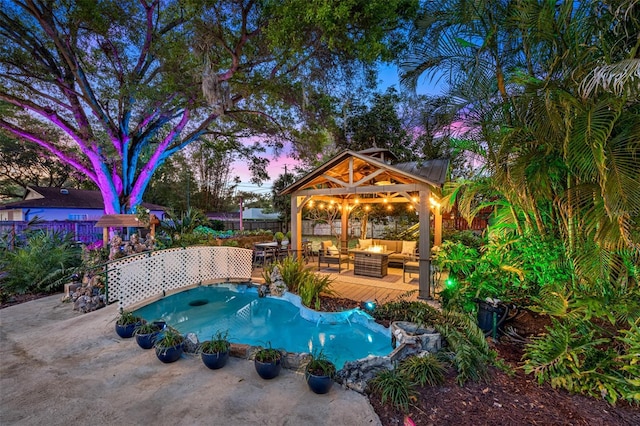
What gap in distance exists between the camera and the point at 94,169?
1320cm

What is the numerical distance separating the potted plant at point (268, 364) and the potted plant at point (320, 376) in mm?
454

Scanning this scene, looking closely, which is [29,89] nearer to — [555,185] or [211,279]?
[211,279]

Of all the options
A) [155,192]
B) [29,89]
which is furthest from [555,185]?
[155,192]

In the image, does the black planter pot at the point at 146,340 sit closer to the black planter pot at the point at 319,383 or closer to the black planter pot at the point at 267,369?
the black planter pot at the point at 267,369

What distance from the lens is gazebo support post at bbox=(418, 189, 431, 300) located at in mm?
6520

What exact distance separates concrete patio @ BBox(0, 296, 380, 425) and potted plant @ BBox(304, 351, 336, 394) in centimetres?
9

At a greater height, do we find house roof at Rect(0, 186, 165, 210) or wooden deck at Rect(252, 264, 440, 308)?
house roof at Rect(0, 186, 165, 210)

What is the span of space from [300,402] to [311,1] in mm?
8314

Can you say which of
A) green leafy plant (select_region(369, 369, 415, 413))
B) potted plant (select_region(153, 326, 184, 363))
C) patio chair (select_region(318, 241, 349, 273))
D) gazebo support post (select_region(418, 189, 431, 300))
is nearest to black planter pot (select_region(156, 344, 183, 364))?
potted plant (select_region(153, 326, 184, 363))

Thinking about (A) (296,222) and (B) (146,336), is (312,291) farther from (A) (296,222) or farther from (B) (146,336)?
(B) (146,336)

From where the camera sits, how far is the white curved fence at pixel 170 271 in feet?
20.0

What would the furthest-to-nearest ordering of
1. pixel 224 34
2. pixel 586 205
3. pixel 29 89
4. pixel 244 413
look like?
pixel 29 89, pixel 224 34, pixel 586 205, pixel 244 413

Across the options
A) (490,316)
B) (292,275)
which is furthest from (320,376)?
(292,275)

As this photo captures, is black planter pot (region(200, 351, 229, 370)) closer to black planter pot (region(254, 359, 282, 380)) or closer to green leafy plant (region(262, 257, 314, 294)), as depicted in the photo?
black planter pot (region(254, 359, 282, 380))
